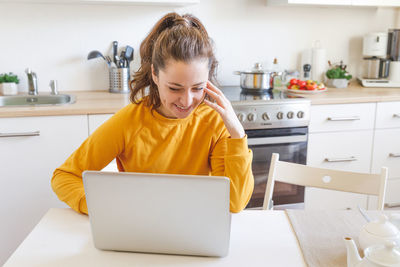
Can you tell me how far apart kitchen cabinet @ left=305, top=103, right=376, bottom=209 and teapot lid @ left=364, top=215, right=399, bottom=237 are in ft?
5.01

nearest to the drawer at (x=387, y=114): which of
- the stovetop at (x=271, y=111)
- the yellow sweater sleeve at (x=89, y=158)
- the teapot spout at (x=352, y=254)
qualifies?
the stovetop at (x=271, y=111)

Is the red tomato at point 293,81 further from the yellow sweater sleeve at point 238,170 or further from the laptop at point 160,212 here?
the laptop at point 160,212

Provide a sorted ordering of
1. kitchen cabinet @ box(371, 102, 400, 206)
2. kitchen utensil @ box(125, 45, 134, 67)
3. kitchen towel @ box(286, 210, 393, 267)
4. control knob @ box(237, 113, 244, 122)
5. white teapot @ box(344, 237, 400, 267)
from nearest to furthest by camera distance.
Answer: white teapot @ box(344, 237, 400, 267) < kitchen towel @ box(286, 210, 393, 267) < control knob @ box(237, 113, 244, 122) < kitchen cabinet @ box(371, 102, 400, 206) < kitchen utensil @ box(125, 45, 134, 67)

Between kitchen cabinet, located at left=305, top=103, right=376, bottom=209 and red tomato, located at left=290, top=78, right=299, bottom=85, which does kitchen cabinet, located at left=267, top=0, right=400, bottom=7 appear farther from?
kitchen cabinet, located at left=305, top=103, right=376, bottom=209

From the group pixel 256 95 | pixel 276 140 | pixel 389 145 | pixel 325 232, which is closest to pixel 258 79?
pixel 256 95

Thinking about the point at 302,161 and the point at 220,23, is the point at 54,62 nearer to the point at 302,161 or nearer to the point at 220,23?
the point at 220,23

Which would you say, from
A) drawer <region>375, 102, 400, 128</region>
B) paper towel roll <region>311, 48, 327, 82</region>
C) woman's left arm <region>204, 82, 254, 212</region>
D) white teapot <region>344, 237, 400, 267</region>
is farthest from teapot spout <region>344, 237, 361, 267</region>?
paper towel roll <region>311, 48, 327, 82</region>

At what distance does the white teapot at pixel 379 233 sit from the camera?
0.97 m

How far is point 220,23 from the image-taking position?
2.91m

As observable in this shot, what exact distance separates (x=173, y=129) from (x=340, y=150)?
1529mm

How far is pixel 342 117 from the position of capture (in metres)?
2.52

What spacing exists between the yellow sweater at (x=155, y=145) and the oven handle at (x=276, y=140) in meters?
1.01

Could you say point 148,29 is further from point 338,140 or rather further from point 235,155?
point 235,155

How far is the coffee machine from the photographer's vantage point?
3.00m
